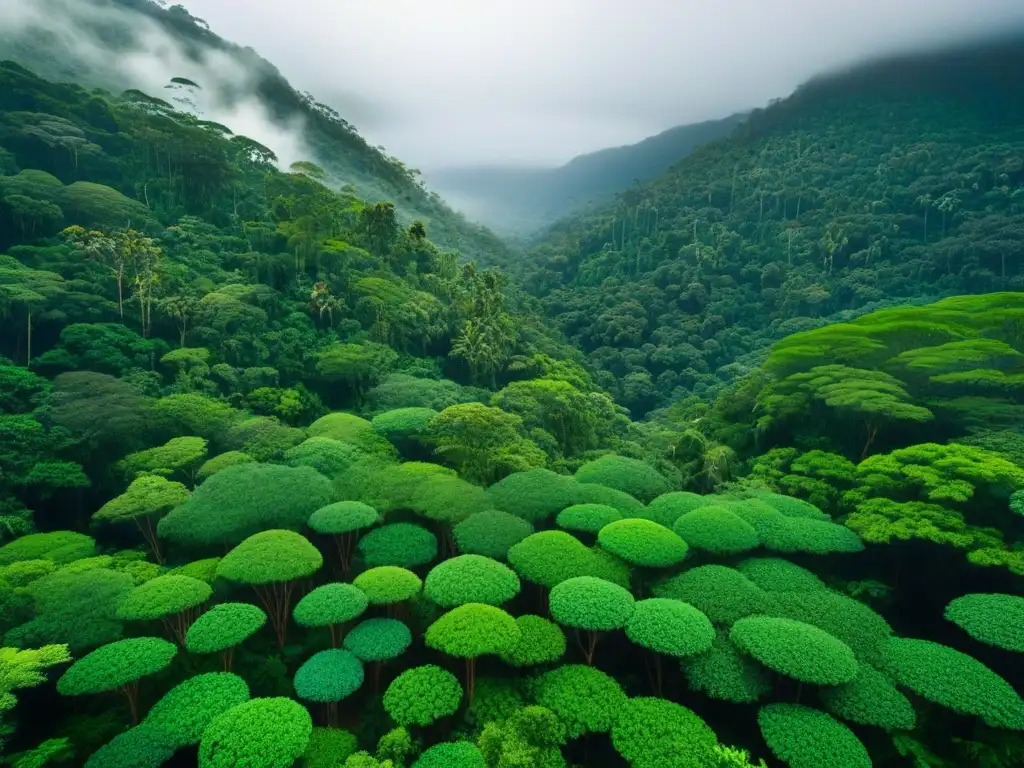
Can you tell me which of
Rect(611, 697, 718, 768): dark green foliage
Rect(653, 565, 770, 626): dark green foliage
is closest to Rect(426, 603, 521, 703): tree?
Rect(611, 697, 718, 768): dark green foliage

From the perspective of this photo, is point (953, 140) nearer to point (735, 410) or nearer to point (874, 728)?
point (735, 410)

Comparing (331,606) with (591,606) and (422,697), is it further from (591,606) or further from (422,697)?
(591,606)

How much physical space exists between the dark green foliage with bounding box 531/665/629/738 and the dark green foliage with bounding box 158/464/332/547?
36.2 feet

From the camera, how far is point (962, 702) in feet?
40.1

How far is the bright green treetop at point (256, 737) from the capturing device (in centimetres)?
1110

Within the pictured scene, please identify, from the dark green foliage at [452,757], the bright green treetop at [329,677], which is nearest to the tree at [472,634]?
the dark green foliage at [452,757]

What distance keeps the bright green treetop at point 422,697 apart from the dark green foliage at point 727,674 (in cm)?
649

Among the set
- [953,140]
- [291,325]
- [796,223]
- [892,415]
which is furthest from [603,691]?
[953,140]

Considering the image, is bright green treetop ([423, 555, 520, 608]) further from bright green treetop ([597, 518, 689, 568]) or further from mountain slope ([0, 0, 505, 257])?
mountain slope ([0, 0, 505, 257])

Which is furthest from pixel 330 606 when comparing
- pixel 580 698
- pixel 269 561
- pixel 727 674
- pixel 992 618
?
pixel 992 618

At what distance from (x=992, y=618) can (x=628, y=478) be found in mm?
12880

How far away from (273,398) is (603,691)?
25.5m

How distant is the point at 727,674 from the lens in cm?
1356

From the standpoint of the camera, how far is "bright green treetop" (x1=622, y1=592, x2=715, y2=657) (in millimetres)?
13586
